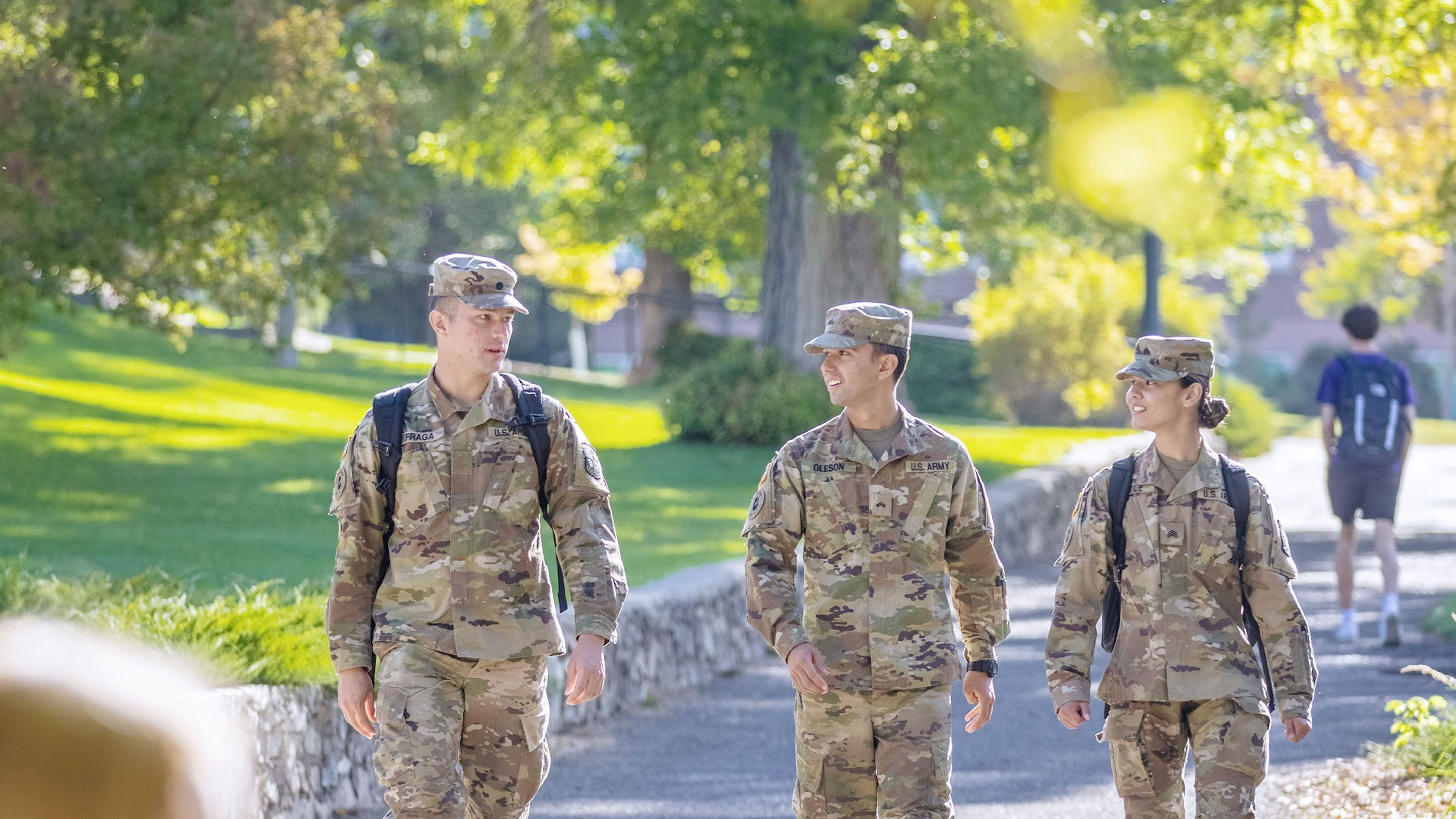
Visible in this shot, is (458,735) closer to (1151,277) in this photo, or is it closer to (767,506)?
(767,506)

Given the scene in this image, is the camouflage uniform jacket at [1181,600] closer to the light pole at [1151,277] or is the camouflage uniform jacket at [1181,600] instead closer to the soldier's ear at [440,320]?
the soldier's ear at [440,320]

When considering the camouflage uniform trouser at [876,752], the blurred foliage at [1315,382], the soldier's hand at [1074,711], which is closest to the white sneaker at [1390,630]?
the soldier's hand at [1074,711]

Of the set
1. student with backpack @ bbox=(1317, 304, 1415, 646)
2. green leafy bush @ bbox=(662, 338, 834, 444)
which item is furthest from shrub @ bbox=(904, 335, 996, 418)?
student with backpack @ bbox=(1317, 304, 1415, 646)

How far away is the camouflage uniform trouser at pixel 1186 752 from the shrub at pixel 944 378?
99.7 ft

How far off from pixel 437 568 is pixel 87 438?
12881mm

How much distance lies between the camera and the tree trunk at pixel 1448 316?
44438mm

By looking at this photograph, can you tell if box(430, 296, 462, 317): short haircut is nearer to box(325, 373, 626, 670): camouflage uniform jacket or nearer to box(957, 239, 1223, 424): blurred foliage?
box(325, 373, 626, 670): camouflage uniform jacket

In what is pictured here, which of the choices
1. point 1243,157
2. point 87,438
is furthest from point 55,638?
point 1243,157

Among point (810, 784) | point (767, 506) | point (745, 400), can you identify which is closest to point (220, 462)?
point (745, 400)

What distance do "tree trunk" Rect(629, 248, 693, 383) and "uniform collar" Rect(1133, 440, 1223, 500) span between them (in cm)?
3064

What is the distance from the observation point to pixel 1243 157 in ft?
75.6

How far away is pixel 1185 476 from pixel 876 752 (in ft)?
4.07

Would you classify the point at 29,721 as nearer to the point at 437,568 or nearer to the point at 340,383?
the point at 437,568

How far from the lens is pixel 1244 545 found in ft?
17.4
